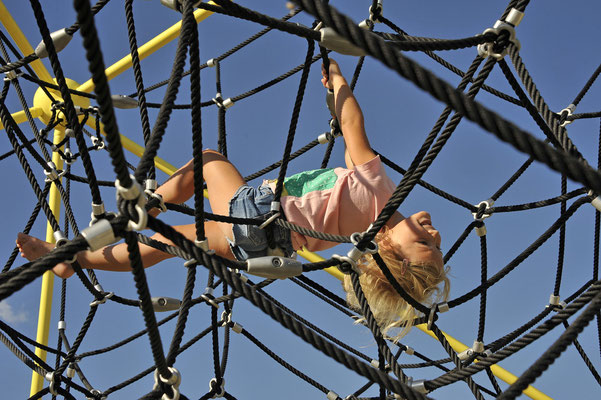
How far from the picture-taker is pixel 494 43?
42.3 inches

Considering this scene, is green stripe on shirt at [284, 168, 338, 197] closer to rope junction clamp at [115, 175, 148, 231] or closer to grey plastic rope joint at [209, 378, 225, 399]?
grey plastic rope joint at [209, 378, 225, 399]

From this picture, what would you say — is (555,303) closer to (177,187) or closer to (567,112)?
(567,112)

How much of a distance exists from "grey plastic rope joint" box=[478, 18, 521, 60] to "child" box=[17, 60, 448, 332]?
1.85 ft

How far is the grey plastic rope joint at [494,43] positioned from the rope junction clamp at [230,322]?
1419mm

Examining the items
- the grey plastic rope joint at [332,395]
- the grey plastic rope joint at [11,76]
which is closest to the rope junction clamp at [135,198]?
the grey plastic rope joint at [11,76]

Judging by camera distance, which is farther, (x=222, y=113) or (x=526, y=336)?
(x=222, y=113)

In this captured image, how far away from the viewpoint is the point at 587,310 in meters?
0.89

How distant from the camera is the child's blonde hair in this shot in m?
1.63

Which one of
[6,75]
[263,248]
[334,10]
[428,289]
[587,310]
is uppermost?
[6,75]

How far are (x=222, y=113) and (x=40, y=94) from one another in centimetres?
64

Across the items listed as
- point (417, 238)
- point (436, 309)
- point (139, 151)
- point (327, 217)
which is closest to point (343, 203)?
point (327, 217)

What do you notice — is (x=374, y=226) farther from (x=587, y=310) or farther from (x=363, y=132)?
(x=363, y=132)

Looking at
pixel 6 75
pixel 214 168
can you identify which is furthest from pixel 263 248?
pixel 6 75

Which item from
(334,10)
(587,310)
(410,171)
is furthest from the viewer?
(410,171)
